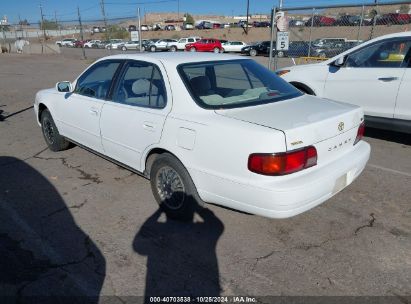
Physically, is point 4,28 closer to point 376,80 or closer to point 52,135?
point 52,135

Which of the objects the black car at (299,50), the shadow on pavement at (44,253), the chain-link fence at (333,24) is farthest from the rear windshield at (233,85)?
the black car at (299,50)

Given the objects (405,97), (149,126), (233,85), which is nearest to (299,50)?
(405,97)

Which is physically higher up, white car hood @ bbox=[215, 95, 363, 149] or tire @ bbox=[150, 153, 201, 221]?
white car hood @ bbox=[215, 95, 363, 149]

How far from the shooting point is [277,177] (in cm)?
280

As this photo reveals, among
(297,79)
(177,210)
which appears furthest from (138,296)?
(297,79)

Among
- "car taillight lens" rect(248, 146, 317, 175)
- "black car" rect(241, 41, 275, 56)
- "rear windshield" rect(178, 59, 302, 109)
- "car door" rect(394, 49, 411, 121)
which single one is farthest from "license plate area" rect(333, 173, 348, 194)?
"black car" rect(241, 41, 275, 56)

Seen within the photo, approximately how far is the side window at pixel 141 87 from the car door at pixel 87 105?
0.73ft

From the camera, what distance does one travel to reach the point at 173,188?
3588 mm

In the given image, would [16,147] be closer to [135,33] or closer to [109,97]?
[109,97]

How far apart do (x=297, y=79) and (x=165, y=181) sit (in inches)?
154

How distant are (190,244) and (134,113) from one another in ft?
4.69

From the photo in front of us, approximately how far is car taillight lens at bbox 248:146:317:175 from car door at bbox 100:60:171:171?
1.05 meters

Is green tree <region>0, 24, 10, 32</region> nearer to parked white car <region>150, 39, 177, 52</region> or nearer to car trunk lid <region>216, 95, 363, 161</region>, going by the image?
parked white car <region>150, 39, 177, 52</region>

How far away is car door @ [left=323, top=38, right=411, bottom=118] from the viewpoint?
5.46m
